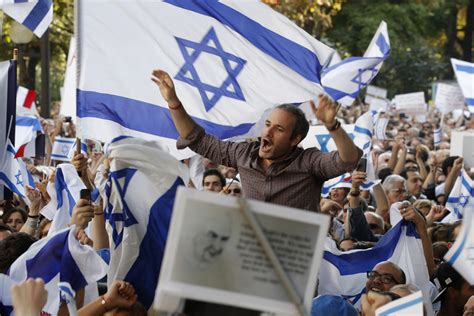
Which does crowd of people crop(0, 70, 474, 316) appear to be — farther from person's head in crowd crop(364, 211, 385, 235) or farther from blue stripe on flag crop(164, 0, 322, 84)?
blue stripe on flag crop(164, 0, 322, 84)

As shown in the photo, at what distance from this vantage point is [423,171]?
50.2 feet

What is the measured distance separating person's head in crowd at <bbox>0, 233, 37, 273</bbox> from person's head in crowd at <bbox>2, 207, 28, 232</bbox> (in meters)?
2.65

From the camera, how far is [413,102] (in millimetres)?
26344

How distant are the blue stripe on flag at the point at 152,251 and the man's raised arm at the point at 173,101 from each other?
832 mm

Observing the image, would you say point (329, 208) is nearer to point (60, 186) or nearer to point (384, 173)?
point (60, 186)

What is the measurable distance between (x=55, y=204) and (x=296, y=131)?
270 cm

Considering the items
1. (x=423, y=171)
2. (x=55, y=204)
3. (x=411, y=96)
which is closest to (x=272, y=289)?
(x=55, y=204)

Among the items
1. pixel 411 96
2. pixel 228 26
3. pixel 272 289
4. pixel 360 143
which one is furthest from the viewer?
pixel 411 96

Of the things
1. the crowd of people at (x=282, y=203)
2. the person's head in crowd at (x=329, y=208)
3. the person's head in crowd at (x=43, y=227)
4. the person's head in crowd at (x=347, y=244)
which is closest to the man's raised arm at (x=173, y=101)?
the crowd of people at (x=282, y=203)

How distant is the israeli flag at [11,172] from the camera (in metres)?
8.31

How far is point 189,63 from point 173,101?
115 cm

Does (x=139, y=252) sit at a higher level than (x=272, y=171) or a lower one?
lower

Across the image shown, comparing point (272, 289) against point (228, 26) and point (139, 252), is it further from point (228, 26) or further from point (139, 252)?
point (228, 26)

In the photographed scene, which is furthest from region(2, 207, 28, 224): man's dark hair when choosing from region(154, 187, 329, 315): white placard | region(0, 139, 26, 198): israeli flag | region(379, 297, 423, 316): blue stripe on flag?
region(154, 187, 329, 315): white placard
